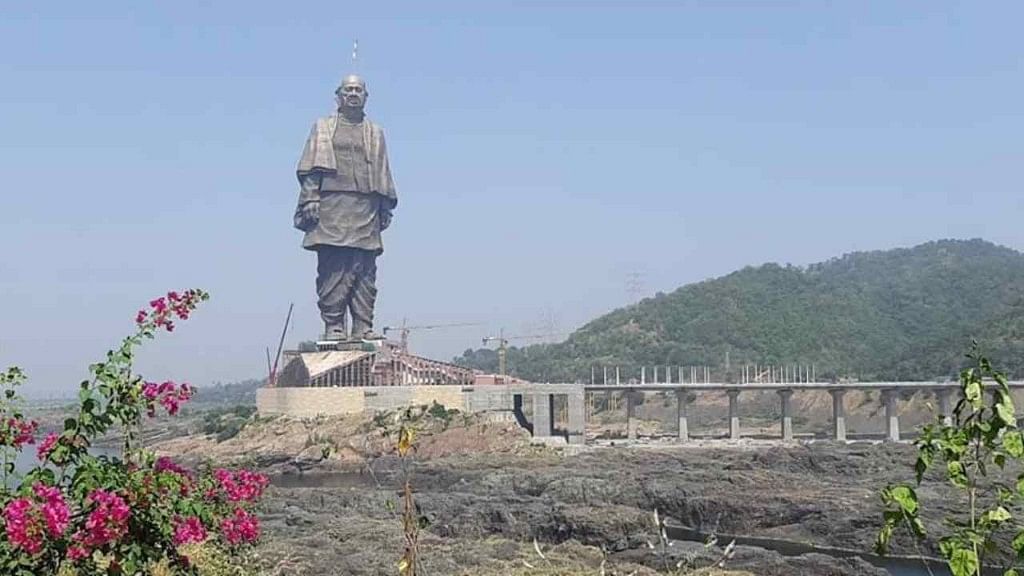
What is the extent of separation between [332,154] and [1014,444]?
2479 inches

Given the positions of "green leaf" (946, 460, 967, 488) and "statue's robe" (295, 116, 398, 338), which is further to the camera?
"statue's robe" (295, 116, 398, 338)

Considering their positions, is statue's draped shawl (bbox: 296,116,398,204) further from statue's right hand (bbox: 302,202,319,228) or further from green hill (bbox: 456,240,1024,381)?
green hill (bbox: 456,240,1024,381)

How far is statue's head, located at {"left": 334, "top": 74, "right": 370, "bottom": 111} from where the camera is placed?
212ft

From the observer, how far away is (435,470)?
142ft

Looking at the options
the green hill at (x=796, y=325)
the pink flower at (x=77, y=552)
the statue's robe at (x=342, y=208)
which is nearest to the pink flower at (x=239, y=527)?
the pink flower at (x=77, y=552)

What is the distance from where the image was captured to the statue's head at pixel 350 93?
64.6 metres

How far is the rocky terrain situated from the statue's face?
21.1 metres

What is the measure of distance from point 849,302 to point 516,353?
43.0 m

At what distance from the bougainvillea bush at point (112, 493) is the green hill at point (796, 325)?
80700mm

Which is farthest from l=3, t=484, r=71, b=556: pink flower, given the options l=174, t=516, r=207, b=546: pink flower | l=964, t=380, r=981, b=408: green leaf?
l=964, t=380, r=981, b=408: green leaf

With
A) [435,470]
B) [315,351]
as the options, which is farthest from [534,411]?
[315,351]

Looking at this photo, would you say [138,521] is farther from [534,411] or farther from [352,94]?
[352,94]

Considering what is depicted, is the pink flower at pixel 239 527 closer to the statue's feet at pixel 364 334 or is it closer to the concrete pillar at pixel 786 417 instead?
the concrete pillar at pixel 786 417

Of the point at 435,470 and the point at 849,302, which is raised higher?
the point at 849,302
